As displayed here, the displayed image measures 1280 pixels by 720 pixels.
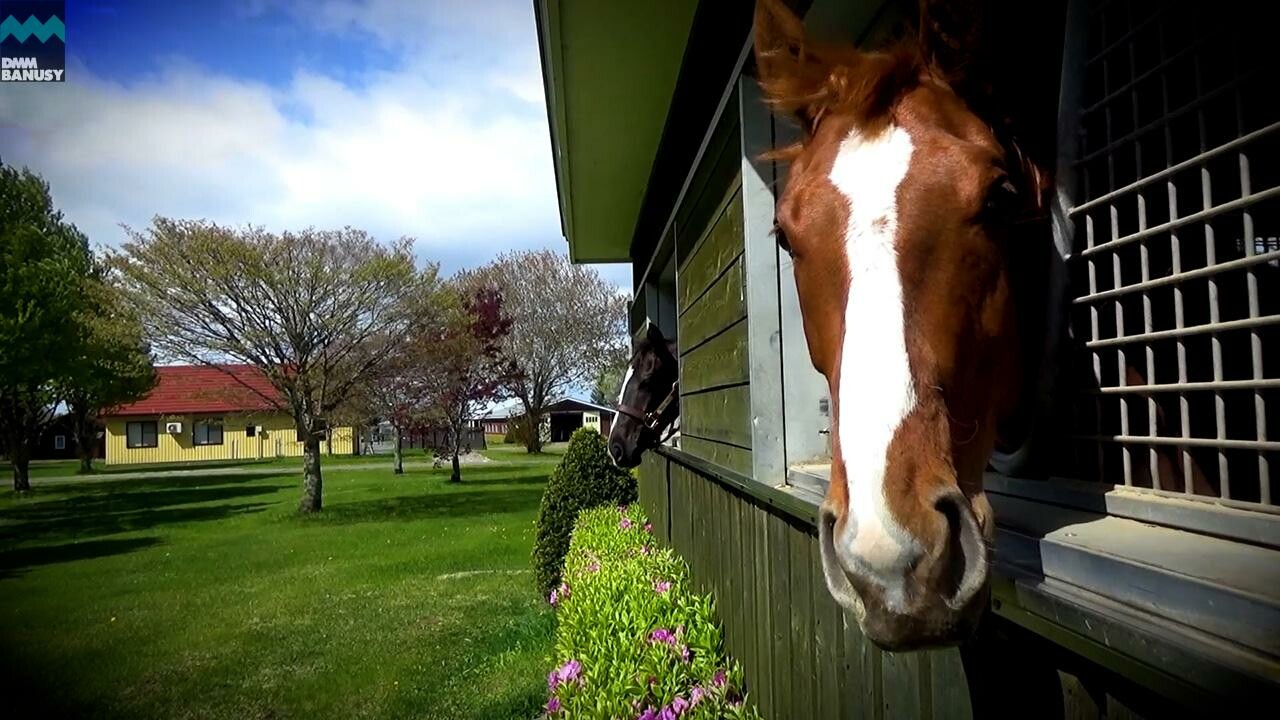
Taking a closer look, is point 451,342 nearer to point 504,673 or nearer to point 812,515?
point 504,673

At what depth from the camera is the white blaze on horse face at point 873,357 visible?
104 cm

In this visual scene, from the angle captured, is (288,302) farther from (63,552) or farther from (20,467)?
(20,467)

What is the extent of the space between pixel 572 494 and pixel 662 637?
16.1 feet

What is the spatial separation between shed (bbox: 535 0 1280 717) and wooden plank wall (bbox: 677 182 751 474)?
46 millimetres

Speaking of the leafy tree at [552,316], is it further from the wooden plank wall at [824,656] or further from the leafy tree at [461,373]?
the wooden plank wall at [824,656]

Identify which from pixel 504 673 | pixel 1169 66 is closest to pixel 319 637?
pixel 504 673

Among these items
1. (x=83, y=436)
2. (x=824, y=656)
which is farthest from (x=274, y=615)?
(x=83, y=436)

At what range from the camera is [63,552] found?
40.5ft

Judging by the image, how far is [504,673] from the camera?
5508 mm

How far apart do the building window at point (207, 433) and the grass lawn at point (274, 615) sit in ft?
98.3

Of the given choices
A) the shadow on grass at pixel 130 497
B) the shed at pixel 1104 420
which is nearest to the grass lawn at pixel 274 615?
the shadow on grass at pixel 130 497

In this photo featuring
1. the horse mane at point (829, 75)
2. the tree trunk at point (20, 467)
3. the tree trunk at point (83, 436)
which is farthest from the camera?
the tree trunk at point (83, 436)

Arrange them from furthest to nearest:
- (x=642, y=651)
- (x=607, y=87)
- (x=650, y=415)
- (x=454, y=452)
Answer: (x=454, y=452) → (x=650, y=415) → (x=607, y=87) → (x=642, y=651)

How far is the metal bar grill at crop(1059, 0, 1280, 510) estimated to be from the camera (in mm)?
1053
